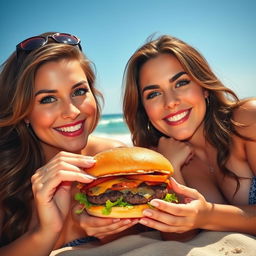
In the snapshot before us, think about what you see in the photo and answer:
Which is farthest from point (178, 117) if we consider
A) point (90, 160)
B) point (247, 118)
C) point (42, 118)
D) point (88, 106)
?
point (42, 118)

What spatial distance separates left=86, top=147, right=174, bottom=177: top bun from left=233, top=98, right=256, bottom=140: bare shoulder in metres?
1.27

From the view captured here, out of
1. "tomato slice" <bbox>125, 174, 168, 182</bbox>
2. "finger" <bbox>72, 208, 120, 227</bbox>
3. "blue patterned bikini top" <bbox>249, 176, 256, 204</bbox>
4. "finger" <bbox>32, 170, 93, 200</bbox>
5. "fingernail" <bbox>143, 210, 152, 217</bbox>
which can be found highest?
"finger" <bbox>32, 170, 93, 200</bbox>

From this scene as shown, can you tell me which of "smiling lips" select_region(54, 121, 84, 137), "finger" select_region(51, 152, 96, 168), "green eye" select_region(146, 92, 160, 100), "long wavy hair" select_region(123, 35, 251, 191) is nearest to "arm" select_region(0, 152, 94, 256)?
"finger" select_region(51, 152, 96, 168)

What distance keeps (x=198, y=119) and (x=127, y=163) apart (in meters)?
1.67

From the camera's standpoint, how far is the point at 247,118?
3975mm

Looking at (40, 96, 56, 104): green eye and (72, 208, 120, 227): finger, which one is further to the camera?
(40, 96, 56, 104): green eye

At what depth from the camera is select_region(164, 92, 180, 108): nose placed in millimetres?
4105

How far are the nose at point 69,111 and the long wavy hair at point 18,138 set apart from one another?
16.3 inches

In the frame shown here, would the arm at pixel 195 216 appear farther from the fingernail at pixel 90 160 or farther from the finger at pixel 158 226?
the fingernail at pixel 90 160

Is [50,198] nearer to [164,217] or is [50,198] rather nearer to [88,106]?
[164,217]

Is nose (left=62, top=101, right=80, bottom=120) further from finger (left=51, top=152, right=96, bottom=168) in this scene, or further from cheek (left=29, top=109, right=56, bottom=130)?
finger (left=51, top=152, right=96, bottom=168)

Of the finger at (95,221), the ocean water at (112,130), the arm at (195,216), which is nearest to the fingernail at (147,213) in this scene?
the arm at (195,216)

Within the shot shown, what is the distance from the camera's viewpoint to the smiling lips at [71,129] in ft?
13.2

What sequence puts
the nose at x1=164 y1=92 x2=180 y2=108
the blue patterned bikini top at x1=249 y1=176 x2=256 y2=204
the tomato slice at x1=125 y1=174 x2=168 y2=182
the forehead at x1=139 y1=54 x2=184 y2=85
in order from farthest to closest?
the forehead at x1=139 y1=54 x2=184 y2=85, the nose at x1=164 y1=92 x2=180 y2=108, the blue patterned bikini top at x1=249 y1=176 x2=256 y2=204, the tomato slice at x1=125 y1=174 x2=168 y2=182
